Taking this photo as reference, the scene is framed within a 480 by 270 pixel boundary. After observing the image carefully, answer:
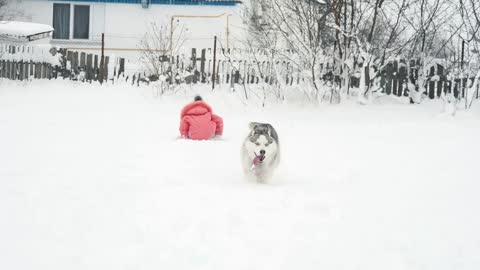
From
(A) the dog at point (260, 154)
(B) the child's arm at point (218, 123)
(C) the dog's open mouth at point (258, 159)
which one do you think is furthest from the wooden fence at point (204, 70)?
(C) the dog's open mouth at point (258, 159)

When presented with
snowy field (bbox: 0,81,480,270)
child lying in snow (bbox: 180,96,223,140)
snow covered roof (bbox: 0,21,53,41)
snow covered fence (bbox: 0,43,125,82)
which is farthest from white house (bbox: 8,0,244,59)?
child lying in snow (bbox: 180,96,223,140)

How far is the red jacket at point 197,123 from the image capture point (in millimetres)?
8766

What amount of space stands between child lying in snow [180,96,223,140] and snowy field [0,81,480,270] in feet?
1.12

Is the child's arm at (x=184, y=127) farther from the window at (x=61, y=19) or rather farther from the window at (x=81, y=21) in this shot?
the window at (x=61, y=19)

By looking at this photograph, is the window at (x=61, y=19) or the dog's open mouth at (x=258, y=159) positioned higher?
the window at (x=61, y=19)

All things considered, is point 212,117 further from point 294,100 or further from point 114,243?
point 114,243

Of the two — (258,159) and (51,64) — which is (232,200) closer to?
(258,159)

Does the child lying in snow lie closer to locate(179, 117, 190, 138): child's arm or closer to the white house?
locate(179, 117, 190, 138): child's arm

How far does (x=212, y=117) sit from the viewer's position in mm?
9125

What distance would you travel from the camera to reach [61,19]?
21.8 metres

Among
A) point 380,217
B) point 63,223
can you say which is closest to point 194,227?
point 63,223

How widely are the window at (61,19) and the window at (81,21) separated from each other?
29cm

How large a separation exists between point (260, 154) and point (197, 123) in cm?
310

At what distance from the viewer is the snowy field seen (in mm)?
3463
